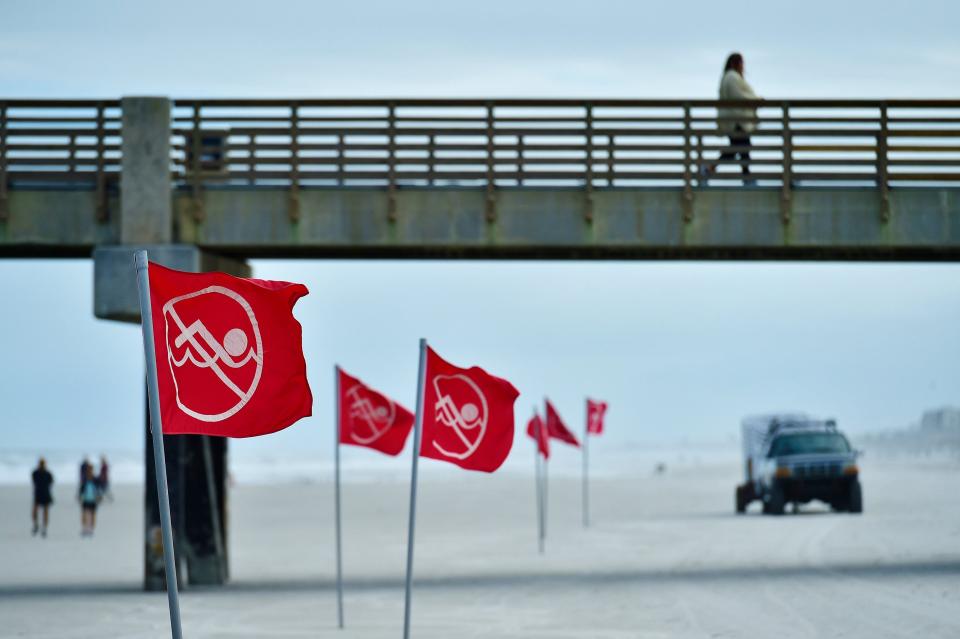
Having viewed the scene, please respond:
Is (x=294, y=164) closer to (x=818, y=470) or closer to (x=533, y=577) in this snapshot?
(x=533, y=577)

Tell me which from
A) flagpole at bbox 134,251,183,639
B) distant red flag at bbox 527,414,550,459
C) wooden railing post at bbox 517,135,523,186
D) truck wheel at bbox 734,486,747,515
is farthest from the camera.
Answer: truck wheel at bbox 734,486,747,515

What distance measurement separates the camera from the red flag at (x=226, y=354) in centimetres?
858

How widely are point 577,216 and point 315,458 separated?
11458 cm

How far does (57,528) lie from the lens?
128ft

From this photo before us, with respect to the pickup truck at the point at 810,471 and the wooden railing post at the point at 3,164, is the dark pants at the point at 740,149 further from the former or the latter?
the pickup truck at the point at 810,471

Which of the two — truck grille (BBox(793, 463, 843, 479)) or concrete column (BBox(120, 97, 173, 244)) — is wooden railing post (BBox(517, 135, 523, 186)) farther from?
truck grille (BBox(793, 463, 843, 479))

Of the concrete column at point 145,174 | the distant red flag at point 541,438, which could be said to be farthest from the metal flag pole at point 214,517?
the distant red flag at point 541,438

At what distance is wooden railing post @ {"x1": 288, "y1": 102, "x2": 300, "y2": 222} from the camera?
20.9m

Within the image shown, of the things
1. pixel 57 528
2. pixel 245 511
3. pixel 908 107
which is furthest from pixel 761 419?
pixel 908 107

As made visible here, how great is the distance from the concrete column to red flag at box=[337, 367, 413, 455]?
4.56 meters

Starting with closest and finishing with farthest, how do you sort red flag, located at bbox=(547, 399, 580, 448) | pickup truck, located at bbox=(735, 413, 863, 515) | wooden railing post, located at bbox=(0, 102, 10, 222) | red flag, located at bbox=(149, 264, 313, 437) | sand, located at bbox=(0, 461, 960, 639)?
red flag, located at bbox=(149, 264, 313, 437)
sand, located at bbox=(0, 461, 960, 639)
wooden railing post, located at bbox=(0, 102, 10, 222)
red flag, located at bbox=(547, 399, 580, 448)
pickup truck, located at bbox=(735, 413, 863, 515)

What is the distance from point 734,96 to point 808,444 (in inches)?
756

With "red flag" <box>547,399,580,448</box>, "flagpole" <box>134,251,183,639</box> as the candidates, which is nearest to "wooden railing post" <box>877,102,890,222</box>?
"red flag" <box>547,399,580,448</box>

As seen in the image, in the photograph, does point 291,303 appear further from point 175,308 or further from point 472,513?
point 472,513
